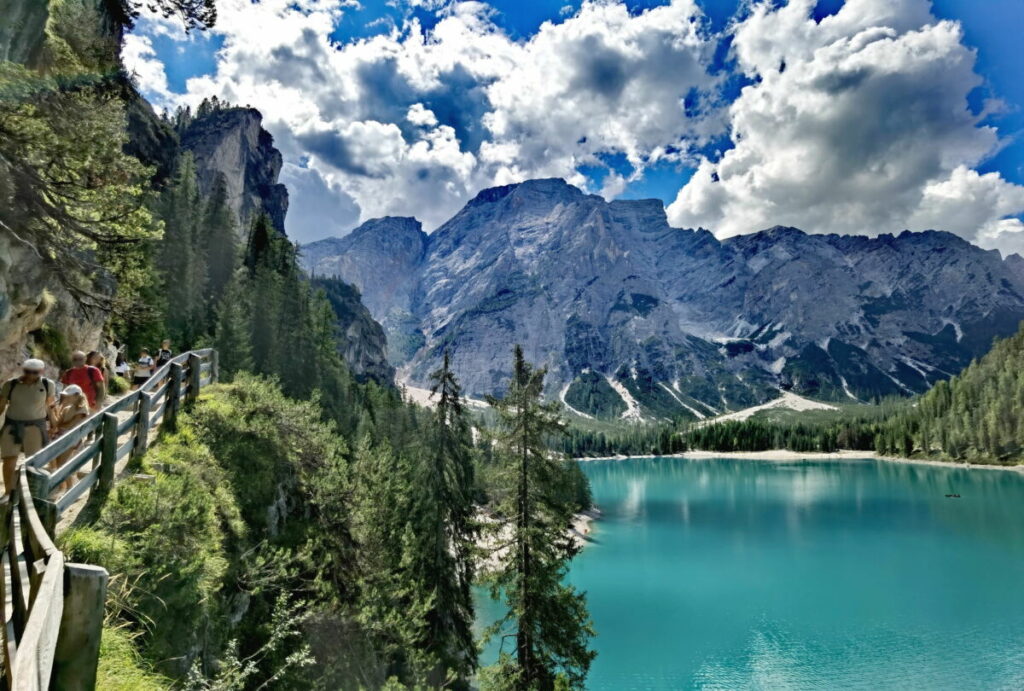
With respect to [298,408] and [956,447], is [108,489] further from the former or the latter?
[956,447]

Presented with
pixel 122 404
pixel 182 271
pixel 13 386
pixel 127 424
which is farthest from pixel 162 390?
pixel 182 271

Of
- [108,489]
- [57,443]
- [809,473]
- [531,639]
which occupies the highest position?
[57,443]

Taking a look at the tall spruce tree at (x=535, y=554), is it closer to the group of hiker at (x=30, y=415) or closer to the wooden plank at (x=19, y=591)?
the group of hiker at (x=30, y=415)

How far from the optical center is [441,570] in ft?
81.9

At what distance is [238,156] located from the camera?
14325 centimetres

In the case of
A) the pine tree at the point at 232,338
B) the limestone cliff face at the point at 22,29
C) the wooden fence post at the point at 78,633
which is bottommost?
the wooden fence post at the point at 78,633

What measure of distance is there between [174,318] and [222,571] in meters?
43.3

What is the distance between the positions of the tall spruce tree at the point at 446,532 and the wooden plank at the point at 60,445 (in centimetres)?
1598

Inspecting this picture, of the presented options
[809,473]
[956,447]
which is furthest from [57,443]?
[956,447]

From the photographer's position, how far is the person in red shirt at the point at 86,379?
12.3m

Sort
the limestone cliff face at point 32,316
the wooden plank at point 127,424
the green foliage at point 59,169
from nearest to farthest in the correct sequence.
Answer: the wooden plank at point 127,424, the green foliage at point 59,169, the limestone cliff face at point 32,316

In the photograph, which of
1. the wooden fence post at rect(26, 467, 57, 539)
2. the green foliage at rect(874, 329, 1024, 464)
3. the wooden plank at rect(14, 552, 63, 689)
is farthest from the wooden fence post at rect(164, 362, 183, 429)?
the green foliage at rect(874, 329, 1024, 464)

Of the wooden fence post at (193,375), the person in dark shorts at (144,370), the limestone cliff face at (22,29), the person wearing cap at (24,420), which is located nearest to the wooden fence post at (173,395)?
the wooden fence post at (193,375)

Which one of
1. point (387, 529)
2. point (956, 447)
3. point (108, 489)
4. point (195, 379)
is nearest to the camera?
point (108, 489)
